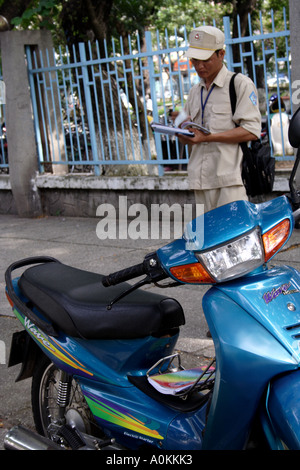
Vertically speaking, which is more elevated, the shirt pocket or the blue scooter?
the shirt pocket

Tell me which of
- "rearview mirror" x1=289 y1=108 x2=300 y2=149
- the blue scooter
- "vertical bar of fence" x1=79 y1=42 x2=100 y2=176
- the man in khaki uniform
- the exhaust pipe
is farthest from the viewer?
"vertical bar of fence" x1=79 y1=42 x2=100 y2=176

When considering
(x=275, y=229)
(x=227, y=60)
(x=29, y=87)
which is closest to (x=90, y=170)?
(x=29, y=87)

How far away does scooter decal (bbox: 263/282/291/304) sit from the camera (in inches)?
78.4

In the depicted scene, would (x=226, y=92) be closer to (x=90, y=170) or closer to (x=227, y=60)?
(x=227, y=60)

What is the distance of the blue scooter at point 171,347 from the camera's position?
1948 mm

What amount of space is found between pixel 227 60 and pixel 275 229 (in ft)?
18.0

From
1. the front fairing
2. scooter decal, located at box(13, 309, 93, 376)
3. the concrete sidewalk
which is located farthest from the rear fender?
the front fairing

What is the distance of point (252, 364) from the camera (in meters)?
1.92

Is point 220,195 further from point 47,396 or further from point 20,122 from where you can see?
point 20,122

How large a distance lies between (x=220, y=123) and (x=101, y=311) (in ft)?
6.96

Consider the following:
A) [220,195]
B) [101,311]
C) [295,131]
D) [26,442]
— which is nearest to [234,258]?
[295,131]

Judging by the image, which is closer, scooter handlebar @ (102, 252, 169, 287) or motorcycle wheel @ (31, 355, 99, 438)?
scooter handlebar @ (102, 252, 169, 287)

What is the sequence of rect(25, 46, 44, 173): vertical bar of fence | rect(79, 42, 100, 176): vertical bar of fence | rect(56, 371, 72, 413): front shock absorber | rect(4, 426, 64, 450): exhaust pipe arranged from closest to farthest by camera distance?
1. rect(4, 426, 64, 450): exhaust pipe
2. rect(56, 371, 72, 413): front shock absorber
3. rect(79, 42, 100, 176): vertical bar of fence
4. rect(25, 46, 44, 173): vertical bar of fence

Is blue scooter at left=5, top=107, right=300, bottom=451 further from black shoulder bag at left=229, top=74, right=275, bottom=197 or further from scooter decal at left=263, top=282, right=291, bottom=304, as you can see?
black shoulder bag at left=229, top=74, right=275, bottom=197
